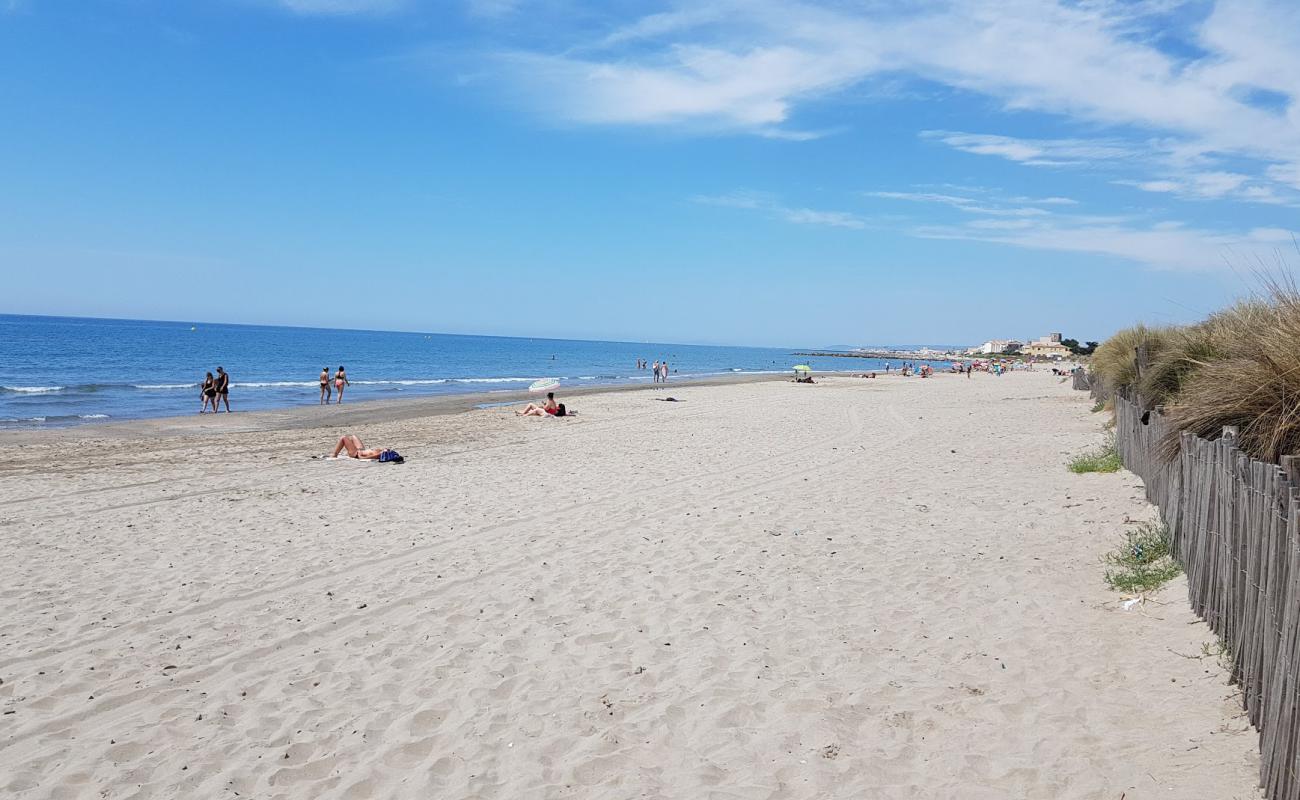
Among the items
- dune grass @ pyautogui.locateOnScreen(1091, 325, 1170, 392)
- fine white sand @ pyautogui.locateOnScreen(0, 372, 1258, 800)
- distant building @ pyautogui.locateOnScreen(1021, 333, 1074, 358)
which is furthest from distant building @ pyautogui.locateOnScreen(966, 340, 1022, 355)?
fine white sand @ pyautogui.locateOnScreen(0, 372, 1258, 800)

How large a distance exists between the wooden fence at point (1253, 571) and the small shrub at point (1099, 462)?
535cm

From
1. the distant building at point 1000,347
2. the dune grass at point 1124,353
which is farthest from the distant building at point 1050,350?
the dune grass at point 1124,353

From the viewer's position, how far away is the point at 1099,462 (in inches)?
480

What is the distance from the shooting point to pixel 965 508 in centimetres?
1024

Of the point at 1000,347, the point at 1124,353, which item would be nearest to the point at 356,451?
the point at 1124,353

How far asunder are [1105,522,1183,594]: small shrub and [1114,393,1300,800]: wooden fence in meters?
0.18

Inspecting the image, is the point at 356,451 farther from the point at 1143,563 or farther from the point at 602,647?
the point at 1143,563

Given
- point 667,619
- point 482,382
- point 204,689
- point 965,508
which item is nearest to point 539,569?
point 667,619

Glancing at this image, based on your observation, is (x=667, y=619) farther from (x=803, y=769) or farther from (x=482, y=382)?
(x=482, y=382)

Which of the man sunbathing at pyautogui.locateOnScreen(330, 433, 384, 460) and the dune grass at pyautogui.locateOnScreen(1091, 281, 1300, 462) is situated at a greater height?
the dune grass at pyautogui.locateOnScreen(1091, 281, 1300, 462)

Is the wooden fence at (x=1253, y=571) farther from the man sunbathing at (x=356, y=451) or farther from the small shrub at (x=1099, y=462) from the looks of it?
the man sunbathing at (x=356, y=451)

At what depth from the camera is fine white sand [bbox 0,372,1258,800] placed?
4219mm

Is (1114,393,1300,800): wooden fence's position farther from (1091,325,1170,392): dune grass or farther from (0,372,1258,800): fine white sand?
(1091,325,1170,392): dune grass

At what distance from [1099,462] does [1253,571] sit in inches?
340
